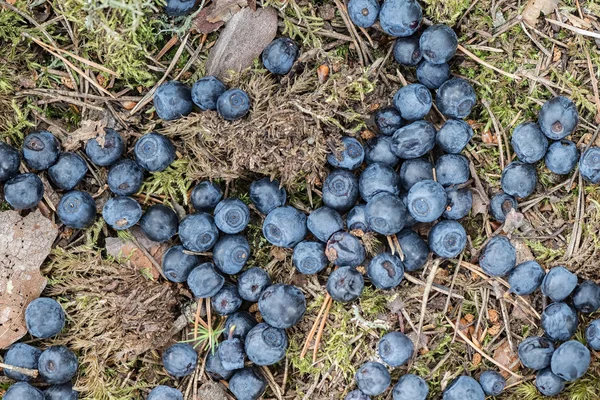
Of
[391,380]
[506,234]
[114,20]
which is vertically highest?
[114,20]

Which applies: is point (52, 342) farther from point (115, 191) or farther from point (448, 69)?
point (448, 69)

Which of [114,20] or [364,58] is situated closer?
[114,20]

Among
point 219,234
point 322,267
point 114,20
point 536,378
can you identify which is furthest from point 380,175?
point 114,20

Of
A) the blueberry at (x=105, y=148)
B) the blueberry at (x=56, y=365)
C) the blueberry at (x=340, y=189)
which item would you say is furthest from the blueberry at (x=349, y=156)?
the blueberry at (x=56, y=365)

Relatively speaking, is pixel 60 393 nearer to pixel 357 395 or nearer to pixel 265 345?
pixel 265 345

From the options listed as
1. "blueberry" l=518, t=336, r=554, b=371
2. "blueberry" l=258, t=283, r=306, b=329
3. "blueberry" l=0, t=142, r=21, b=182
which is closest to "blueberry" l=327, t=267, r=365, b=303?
"blueberry" l=258, t=283, r=306, b=329

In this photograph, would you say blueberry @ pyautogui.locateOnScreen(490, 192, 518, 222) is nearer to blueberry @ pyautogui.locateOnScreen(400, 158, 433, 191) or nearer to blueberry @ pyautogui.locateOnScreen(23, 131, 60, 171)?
blueberry @ pyautogui.locateOnScreen(400, 158, 433, 191)
